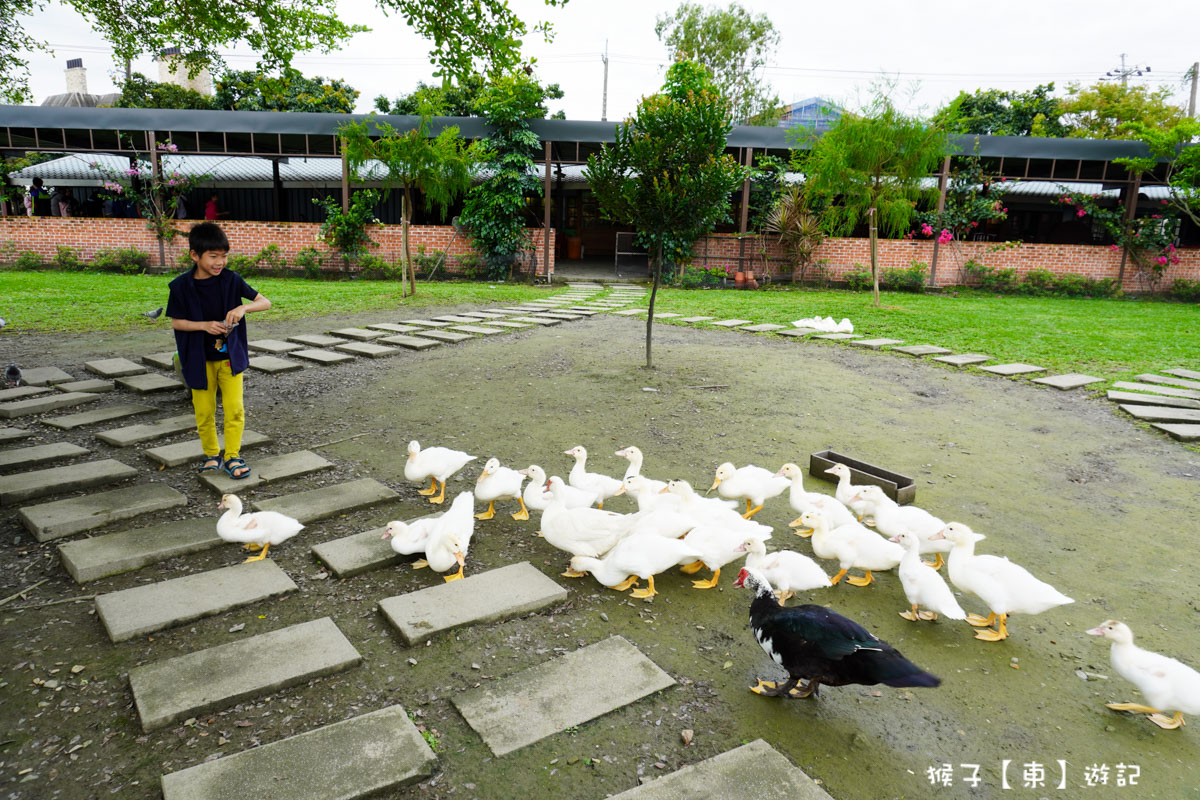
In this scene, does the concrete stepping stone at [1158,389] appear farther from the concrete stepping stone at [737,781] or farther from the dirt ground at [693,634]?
the concrete stepping stone at [737,781]

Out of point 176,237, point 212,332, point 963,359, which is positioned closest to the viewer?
point 212,332

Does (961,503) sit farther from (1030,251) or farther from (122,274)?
(122,274)

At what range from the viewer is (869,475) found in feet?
16.3

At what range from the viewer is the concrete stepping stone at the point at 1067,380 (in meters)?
8.25

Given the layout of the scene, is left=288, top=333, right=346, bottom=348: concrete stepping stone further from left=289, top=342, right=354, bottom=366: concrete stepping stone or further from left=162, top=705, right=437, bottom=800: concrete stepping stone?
left=162, top=705, right=437, bottom=800: concrete stepping stone

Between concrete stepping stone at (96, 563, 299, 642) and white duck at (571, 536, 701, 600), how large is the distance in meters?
1.57

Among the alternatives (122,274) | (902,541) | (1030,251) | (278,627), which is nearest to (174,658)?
(278,627)

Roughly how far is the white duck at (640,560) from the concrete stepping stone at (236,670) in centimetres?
125

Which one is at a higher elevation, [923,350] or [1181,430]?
[923,350]

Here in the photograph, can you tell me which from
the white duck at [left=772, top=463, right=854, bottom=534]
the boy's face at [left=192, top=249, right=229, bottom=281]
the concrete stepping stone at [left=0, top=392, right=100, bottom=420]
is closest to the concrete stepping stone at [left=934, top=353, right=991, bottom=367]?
the white duck at [left=772, top=463, right=854, bottom=534]

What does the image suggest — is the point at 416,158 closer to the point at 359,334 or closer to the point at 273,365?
the point at 359,334

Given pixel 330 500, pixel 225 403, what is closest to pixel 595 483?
pixel 330 500

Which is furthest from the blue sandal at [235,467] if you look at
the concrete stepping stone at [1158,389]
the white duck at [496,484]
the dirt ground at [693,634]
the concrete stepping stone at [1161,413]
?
the concrete stepping stone at [1158,389]

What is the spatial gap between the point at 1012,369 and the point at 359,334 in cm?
911
